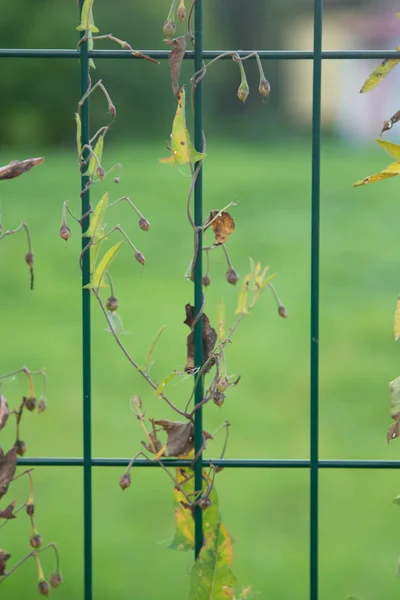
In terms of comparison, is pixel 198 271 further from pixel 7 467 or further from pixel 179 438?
pixel 7 467

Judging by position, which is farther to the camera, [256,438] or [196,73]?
[256,438]

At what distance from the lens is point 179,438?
3.04 ft

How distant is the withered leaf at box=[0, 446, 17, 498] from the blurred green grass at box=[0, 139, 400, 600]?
0.19 m

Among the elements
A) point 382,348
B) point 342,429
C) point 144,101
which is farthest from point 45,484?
point 144,101

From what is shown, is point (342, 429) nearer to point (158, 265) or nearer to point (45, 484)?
point (45, 484)

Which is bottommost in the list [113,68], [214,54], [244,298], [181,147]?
[244,298]

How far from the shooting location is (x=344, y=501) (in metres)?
2.32

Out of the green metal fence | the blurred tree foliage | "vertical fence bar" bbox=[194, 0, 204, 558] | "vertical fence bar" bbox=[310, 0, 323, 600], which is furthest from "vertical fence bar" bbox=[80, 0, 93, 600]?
the blurred tree foliage

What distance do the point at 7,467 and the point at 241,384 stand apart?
2.86 metres

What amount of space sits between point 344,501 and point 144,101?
8.19m

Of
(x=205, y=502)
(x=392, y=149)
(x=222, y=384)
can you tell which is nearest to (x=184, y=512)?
(x=205, y=502)

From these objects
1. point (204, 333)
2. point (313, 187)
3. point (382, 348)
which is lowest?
point (204, 333)

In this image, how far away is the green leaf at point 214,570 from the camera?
34.4 inches

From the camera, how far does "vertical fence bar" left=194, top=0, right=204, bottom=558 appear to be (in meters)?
0.86
